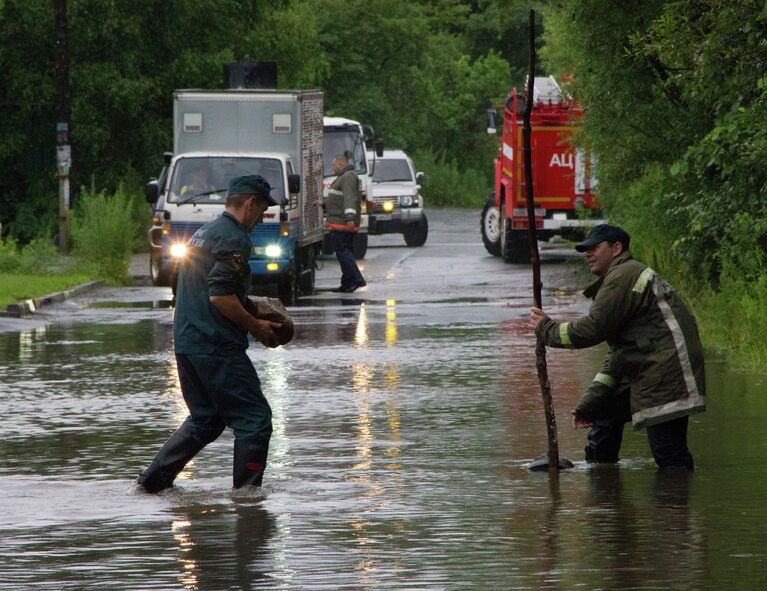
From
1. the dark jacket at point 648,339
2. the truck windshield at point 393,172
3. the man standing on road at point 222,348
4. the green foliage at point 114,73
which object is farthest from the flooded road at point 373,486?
the truck windshield at point 393,172

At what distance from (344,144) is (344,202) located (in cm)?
932

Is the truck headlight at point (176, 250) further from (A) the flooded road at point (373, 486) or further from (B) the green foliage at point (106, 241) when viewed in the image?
(A) the flooded road at point (373, 486)

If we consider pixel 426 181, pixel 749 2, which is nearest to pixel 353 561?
pixel 749 2

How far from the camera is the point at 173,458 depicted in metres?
9.80

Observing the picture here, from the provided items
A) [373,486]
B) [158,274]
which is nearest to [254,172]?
[158,274]

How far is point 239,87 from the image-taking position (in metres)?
31.2

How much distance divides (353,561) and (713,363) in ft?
30.0

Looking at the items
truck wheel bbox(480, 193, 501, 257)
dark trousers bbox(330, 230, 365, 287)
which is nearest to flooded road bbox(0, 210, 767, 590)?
dark trousers bbox(330, 230, 365, 287)

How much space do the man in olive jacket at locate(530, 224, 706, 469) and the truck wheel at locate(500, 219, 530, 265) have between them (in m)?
23.6

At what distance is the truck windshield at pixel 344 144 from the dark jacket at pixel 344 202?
Answer: 28.7 feet

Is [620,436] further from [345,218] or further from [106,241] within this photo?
[106,241]

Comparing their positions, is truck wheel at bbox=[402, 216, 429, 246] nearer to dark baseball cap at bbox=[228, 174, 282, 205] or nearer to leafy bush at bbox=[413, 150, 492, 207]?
leafy bush at bbox=[413, 150, 492, 207]

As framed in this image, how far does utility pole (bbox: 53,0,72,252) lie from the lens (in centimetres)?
3231

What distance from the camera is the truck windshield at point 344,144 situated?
3634cm
